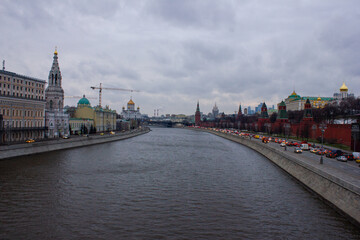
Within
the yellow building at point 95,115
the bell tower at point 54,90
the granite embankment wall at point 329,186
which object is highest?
the bell tower at point 54,90

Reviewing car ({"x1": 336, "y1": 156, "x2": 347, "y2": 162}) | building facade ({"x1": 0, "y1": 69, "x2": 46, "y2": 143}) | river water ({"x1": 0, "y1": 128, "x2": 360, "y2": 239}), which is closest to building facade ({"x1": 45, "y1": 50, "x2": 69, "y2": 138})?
building facade ({"x1": 0, "y1": 69, "x2": 46, "y2": 143})

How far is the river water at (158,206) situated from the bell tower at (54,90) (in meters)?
38.2

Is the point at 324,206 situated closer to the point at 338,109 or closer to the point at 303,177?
the point at 303,177

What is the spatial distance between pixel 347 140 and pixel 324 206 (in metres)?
32.6

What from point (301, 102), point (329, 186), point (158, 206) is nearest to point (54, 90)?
point (158, 206)

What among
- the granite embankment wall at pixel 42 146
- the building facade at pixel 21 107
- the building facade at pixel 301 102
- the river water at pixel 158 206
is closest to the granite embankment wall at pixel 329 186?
the river water at pixel 158 206

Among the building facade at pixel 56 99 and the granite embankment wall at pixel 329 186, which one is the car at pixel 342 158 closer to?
the granite embankment wall at pixel 329 186

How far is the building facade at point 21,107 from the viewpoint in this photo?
46.9m

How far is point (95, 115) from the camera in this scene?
98.4m

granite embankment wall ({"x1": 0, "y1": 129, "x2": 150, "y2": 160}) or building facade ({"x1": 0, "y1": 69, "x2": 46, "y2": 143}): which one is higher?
building facade ({"x1": 0, "y1": 69, "x2": 46, "y2": 143})

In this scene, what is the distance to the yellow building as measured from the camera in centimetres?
9425

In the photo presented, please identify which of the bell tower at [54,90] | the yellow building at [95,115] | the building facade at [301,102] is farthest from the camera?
the building facade at [301,102]

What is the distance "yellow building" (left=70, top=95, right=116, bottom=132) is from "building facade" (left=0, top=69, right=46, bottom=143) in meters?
21.3

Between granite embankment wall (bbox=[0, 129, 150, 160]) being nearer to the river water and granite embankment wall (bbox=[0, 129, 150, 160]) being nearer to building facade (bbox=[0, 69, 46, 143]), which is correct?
the river water
